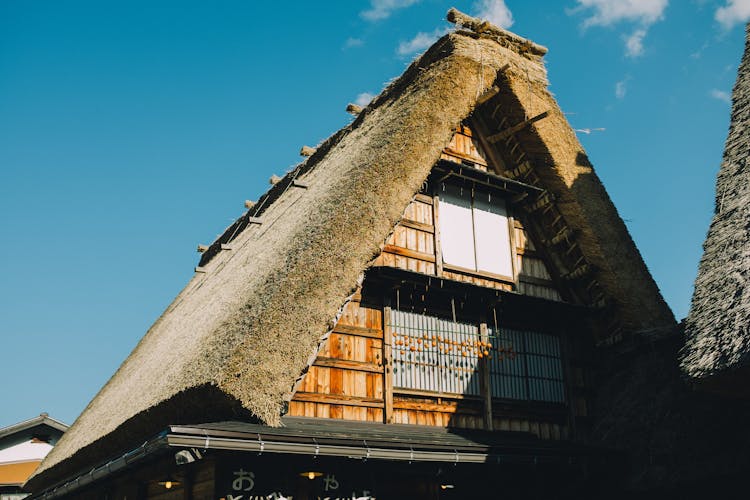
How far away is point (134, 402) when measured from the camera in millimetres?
9414

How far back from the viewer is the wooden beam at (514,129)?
431 inches

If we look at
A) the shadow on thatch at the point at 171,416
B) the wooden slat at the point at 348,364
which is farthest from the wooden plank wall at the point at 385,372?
the shadow on thatch at the point at 171,416

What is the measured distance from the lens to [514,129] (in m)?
11.3

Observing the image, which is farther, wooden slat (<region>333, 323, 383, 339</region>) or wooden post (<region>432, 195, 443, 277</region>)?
wooden post (<region>432, 195, 443, 277</region>)

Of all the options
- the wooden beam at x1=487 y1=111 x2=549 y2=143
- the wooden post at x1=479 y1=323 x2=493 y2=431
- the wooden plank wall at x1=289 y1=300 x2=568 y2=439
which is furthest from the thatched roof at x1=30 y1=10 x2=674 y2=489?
the wooden post at x1=479 y1=323 x2=493 y2=431

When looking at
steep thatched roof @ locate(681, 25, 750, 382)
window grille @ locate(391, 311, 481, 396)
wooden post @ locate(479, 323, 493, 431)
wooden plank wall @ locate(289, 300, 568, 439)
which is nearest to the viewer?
steep thatched roof @ locate(681, 25, 750, 382)

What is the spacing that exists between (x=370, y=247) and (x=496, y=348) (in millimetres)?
3170

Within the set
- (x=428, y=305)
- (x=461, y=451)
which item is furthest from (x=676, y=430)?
(x=428, y=305)

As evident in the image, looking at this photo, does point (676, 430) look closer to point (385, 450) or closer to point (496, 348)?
point (496, 348)

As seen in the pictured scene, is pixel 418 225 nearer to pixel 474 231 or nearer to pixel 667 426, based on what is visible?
pixel 474 231

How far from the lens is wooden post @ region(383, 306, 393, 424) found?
915 cm

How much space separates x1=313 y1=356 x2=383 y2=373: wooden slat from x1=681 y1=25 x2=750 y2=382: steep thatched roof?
3858 millimetres

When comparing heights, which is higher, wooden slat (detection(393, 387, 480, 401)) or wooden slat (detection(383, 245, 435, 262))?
wooden slat (detection(383, 245, 435, 262))

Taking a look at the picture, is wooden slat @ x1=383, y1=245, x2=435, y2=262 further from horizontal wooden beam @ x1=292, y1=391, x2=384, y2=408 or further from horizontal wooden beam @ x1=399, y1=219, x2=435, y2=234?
A: horizontal wooden beam @ x1=292, y1=391, x2=384, y2=408
